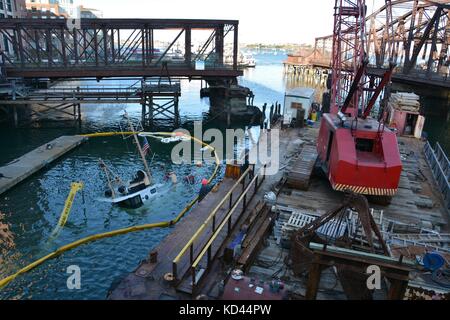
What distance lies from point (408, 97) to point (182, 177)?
27756 mm

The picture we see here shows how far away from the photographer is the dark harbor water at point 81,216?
1680cm

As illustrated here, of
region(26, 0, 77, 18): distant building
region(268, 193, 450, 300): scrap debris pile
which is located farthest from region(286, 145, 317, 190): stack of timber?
region(26, 0, 77, 18): distant building

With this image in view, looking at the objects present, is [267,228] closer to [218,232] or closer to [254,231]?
[254,231]

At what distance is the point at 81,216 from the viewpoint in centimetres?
2302

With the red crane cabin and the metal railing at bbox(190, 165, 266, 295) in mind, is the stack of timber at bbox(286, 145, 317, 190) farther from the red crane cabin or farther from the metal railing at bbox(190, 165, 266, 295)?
the metal railing at bbox(190, 165, 266, 295)

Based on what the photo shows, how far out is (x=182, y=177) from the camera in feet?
101

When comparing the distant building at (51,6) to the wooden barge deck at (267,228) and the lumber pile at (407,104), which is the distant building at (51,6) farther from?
the wooden barge deck at (267,228)

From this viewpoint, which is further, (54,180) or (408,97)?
(408,97)

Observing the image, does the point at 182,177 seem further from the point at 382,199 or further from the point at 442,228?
the point at 442,228

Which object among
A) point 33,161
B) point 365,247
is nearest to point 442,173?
point 365,247

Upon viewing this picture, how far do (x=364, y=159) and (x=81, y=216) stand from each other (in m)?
18.0

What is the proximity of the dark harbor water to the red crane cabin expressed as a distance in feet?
36.0

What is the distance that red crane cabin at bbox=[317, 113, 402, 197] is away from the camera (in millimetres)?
18656
